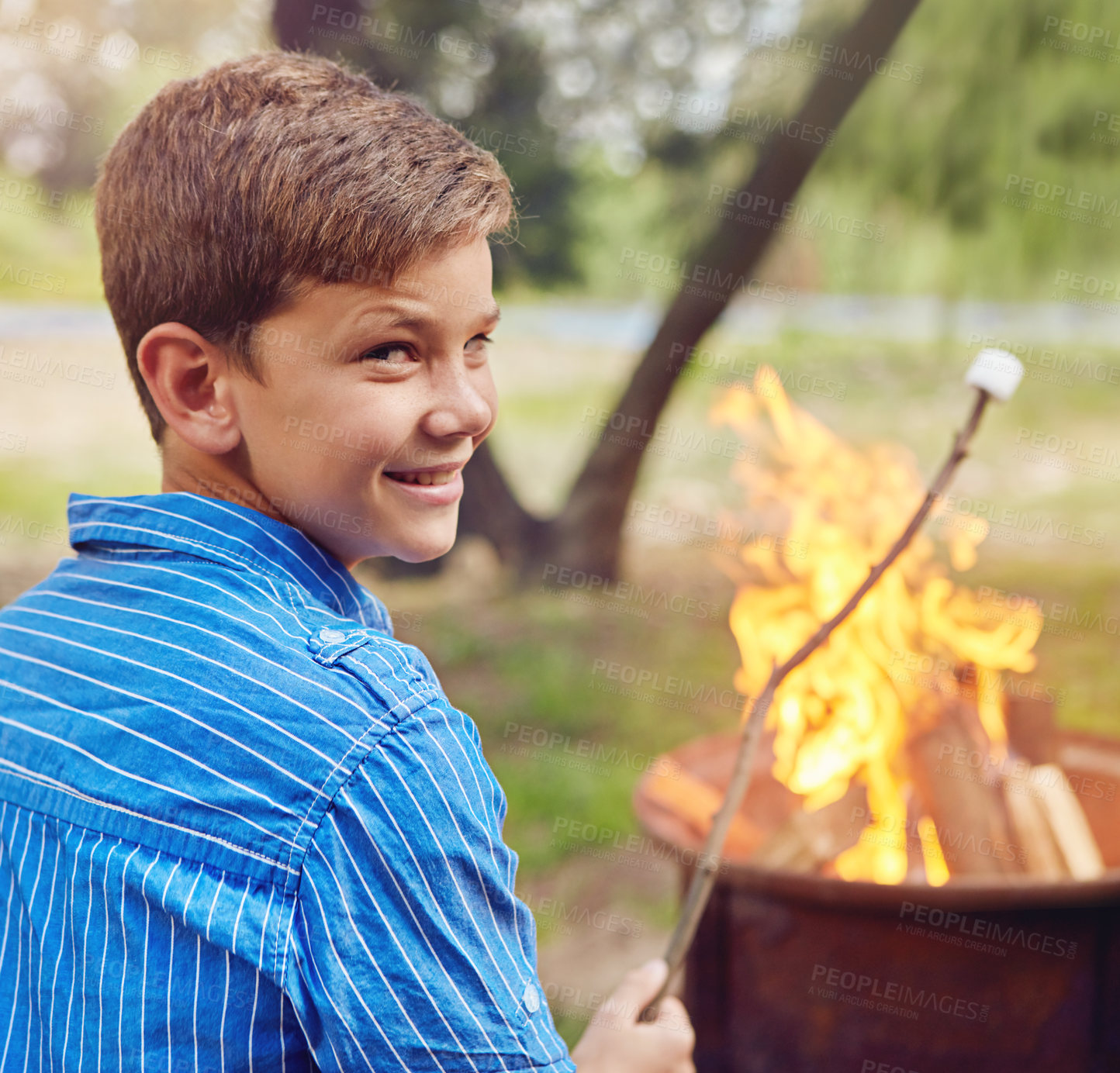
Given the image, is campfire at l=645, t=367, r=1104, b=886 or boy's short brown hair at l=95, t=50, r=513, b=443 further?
campfire at l=645, t=367, r=1104, b=886

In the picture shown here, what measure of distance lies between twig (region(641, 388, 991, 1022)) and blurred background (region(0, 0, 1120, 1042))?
5.65 feet

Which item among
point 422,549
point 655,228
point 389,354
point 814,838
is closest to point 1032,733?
point 814,838

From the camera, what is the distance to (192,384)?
→ 1.12 meters

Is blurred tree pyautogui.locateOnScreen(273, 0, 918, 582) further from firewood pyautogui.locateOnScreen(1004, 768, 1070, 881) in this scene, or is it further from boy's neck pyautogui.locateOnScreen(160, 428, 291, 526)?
boy's neck pyautogui.locateOnScreen(160, 428, 291, 526)

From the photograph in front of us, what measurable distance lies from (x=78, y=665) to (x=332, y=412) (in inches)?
13.9

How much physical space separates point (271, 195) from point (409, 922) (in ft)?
2.40

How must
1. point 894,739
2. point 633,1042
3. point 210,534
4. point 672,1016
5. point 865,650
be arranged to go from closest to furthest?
point 210,534, point 633,1042, point 672,1016, point 894,739, point 865,650

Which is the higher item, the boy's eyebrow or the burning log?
the boy's eyebrow

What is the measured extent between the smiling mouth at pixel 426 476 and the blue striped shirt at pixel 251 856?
7.5 inches

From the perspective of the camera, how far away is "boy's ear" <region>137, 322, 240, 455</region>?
1099mm

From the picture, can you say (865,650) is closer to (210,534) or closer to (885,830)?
(885,830)

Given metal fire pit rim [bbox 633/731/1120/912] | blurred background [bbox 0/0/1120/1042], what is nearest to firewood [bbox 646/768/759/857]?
metal fire pit rim [bbox 633/731/1120/912]

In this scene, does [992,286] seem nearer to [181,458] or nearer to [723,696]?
[723,696]

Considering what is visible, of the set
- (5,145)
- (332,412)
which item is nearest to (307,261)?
(332,412)
